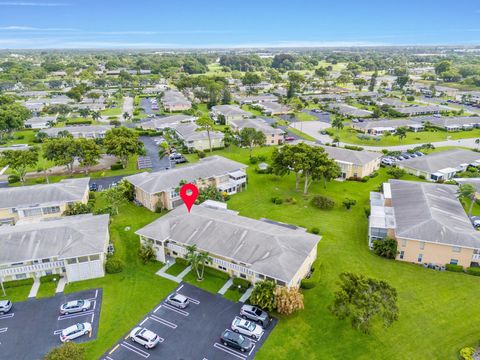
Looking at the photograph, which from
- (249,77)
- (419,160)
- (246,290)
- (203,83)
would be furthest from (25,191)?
(249,77)

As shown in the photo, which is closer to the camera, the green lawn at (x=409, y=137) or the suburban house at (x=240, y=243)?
the suburban house at (x=240, y=243)

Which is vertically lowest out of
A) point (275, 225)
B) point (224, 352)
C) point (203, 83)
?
point (224, 352)

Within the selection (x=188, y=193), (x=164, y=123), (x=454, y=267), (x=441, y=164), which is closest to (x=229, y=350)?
(x=454, y=267)

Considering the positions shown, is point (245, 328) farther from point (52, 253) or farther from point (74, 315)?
point (52, 253)

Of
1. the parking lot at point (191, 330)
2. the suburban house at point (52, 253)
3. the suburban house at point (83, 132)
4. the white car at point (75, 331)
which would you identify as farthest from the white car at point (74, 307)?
the suburban house at point (83, 132)

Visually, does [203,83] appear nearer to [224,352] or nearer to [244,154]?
[244,154]

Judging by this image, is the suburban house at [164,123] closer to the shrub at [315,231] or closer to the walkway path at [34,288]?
the shrub at [315,231]
